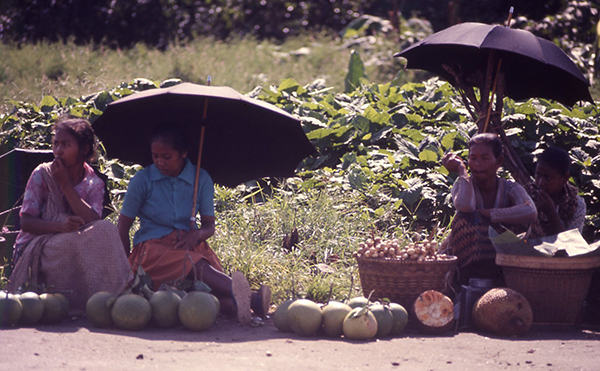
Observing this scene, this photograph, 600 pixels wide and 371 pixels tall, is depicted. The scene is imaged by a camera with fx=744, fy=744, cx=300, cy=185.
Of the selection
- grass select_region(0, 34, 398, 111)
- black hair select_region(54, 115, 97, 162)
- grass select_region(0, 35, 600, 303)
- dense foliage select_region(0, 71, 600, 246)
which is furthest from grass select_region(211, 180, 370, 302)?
grass select_region(0, 34, 398, 111)

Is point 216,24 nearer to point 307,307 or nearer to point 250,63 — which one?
point 250,63

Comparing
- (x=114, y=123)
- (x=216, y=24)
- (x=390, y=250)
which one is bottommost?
(x=390, y=250)

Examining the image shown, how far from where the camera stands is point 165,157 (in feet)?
15.8

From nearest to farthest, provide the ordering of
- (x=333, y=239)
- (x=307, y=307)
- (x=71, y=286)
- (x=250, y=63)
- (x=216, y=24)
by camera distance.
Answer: (x=307, y=307) → (x=71, y=286) → (x=333, y=239) → (x=250, y=63) → (x=216, y=24)

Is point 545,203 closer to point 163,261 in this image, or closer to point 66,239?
point 163,261

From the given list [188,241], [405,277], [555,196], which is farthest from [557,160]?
[188,241]

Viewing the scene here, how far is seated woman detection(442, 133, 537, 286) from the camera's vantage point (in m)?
5.05

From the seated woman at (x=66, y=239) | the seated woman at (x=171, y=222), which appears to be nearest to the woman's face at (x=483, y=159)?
the seated woman at (x=171, y=222)

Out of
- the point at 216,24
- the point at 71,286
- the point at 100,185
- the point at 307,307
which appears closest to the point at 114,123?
the point at 100,185

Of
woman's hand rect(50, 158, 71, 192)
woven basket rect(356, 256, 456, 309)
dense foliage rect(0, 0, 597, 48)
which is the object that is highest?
dense foliage rect(0, 0, 597, 48)

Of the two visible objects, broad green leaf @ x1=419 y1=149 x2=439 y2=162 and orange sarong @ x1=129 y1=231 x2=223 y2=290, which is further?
broad green leaf @ x1=419 y1=149 x2=439 y2=162

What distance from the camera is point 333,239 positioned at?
6352 mm

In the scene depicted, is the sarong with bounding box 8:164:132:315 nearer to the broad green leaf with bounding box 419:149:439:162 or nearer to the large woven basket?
the large woven basket

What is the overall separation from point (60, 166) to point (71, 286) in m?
0.75
